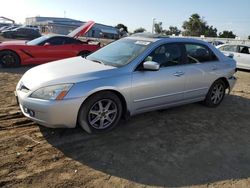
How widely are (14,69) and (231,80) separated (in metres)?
7.47

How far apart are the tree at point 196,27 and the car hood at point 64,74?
81820 millimetres

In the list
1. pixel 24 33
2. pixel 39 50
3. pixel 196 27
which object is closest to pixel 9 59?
pixel 39 50

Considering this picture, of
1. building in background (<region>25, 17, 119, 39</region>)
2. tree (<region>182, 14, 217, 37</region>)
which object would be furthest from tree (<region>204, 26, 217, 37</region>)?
building in background (<region>25, 17, 119, 39</region>)

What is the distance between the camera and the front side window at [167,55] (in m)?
5.14

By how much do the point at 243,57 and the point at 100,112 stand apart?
→ 11506mm

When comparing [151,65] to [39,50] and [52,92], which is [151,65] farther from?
[39,50]

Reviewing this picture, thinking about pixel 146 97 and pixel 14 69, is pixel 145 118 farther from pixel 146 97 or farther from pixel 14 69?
pixel 14 69

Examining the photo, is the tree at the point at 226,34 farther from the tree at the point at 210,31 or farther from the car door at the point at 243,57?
the car door at the point at 243,57

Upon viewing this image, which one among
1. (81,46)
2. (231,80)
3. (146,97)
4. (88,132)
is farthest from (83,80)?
(81,46)

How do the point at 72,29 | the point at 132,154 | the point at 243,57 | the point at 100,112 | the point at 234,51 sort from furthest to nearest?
the point at 72,29 < the point at 234,51 < the point at 243,57 < the point at 100,112 < the point at 132,154

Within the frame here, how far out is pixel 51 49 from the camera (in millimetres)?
10953

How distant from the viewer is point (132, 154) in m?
4.01

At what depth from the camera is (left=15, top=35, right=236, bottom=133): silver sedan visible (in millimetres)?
4129

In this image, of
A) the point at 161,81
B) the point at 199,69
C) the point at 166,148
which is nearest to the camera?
the point at 166,148
